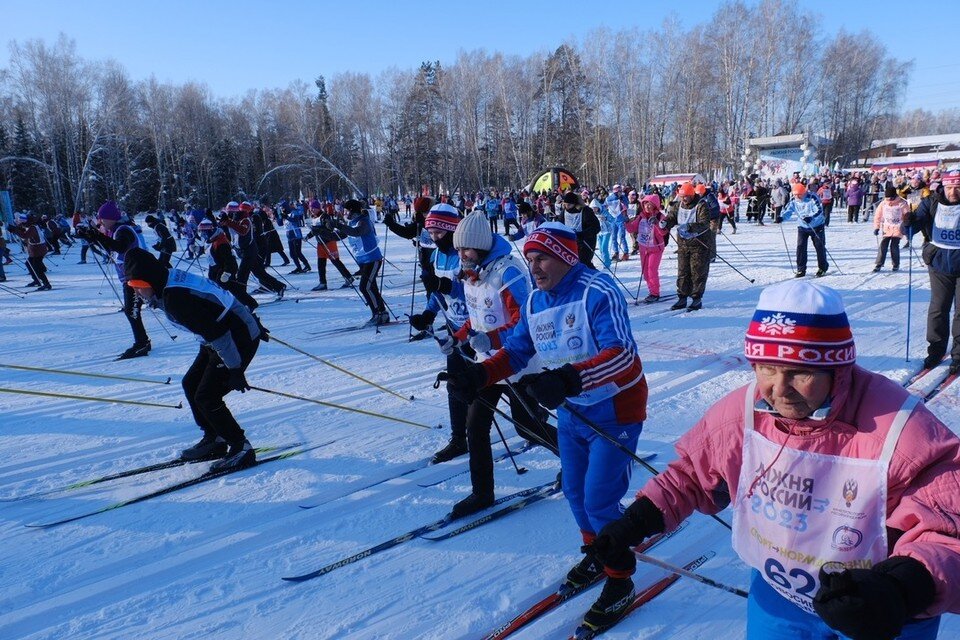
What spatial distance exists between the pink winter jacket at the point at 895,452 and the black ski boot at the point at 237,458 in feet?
11.3

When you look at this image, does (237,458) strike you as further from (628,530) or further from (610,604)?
(628,530)

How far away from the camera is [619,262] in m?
14.6

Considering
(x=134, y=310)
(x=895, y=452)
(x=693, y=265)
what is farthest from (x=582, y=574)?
(x=134, y=310)

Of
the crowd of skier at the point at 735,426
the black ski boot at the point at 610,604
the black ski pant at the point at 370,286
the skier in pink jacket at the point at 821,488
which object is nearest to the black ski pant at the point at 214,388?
the crowd of skier at the point at 735,426

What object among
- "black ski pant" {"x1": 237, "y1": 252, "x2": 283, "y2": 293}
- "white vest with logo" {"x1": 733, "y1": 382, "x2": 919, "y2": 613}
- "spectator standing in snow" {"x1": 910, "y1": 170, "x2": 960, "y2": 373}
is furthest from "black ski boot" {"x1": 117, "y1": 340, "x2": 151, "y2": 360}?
"spectator standing in snow" {"x1": 910, "y1": 170, "x2": 960, "y2": 373}

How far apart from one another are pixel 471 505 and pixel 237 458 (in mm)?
1858

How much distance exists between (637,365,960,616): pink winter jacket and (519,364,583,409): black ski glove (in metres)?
0.62

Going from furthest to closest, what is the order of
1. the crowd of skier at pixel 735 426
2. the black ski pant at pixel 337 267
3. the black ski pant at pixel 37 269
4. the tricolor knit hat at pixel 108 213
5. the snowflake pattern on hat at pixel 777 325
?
the black ski pant at pixel 37 269
the black ski pant at pixel 337 267
the tricolor knit hat at pixel 108 213
the snowflake pattern on hat at pixel 777 325
the crowd of skier at pixel 735 426

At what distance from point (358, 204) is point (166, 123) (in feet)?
148

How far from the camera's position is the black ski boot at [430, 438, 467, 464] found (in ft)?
13.9

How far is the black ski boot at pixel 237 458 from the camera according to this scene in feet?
14.0

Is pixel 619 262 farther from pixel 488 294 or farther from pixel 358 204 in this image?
pixel 488 294

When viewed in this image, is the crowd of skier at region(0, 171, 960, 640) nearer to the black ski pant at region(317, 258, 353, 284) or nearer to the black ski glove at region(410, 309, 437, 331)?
the black ski glove at region(410, 309, 437, 331)

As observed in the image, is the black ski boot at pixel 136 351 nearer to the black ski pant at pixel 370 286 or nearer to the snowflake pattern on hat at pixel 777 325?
the black ski pant at pixel 370 286
